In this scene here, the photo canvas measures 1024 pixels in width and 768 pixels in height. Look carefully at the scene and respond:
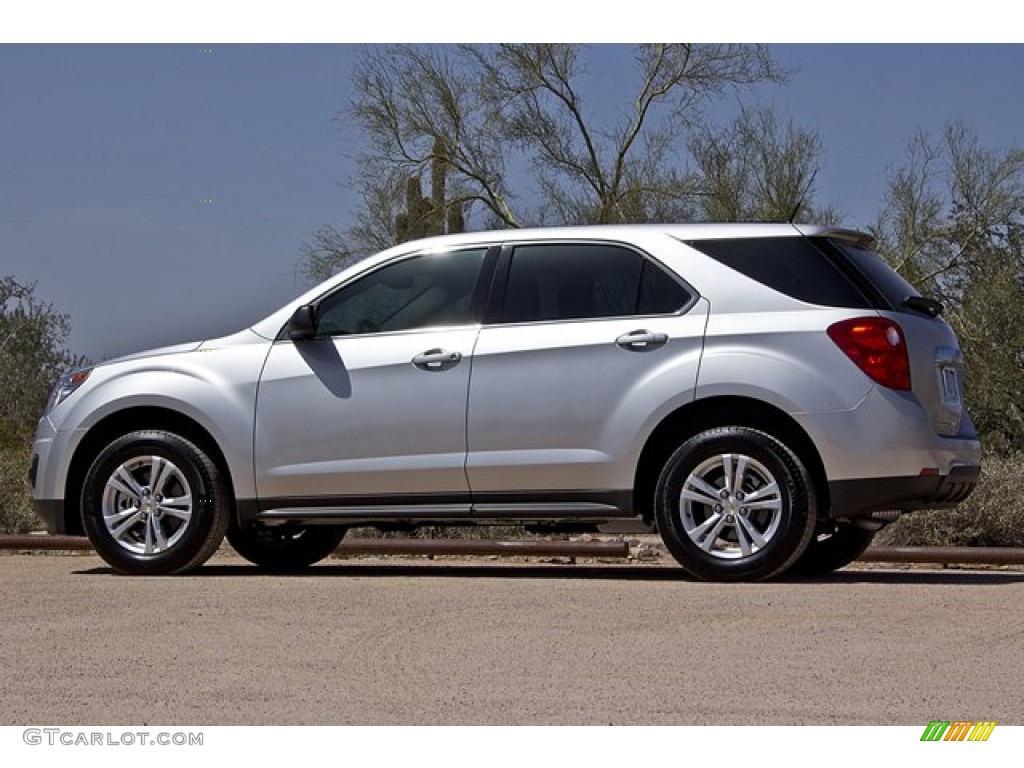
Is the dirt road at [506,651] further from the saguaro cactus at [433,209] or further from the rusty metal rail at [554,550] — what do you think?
the saguaro cactus at [433,209]

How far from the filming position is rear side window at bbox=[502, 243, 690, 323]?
33.7 feet

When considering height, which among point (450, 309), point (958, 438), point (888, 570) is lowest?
point (888, 570)

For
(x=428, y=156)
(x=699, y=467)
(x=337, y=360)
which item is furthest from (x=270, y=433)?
(x=428, y=156)

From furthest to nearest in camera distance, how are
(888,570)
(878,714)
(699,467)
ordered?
(888,570)
(699,467)
(878,714)

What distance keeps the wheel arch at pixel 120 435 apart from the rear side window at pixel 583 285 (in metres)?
1.84

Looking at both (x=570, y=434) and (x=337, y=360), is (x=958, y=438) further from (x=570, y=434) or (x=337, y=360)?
(x=337, y=360)

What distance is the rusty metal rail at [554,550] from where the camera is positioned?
1229 centimetres

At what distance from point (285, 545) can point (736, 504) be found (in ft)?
11.0

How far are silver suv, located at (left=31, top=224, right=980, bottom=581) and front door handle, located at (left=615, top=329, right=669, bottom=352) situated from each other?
1cm

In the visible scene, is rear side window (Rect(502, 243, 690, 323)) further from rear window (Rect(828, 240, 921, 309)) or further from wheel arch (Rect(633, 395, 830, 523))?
rear window (Rect(828, 240, 921, 309))

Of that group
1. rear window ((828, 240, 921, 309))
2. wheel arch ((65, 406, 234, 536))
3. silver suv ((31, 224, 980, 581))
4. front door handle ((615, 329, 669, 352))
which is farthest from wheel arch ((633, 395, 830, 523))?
wheel arch ((65, 406, 234, 536))

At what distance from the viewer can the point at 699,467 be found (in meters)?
9.88

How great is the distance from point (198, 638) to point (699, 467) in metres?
3.00
